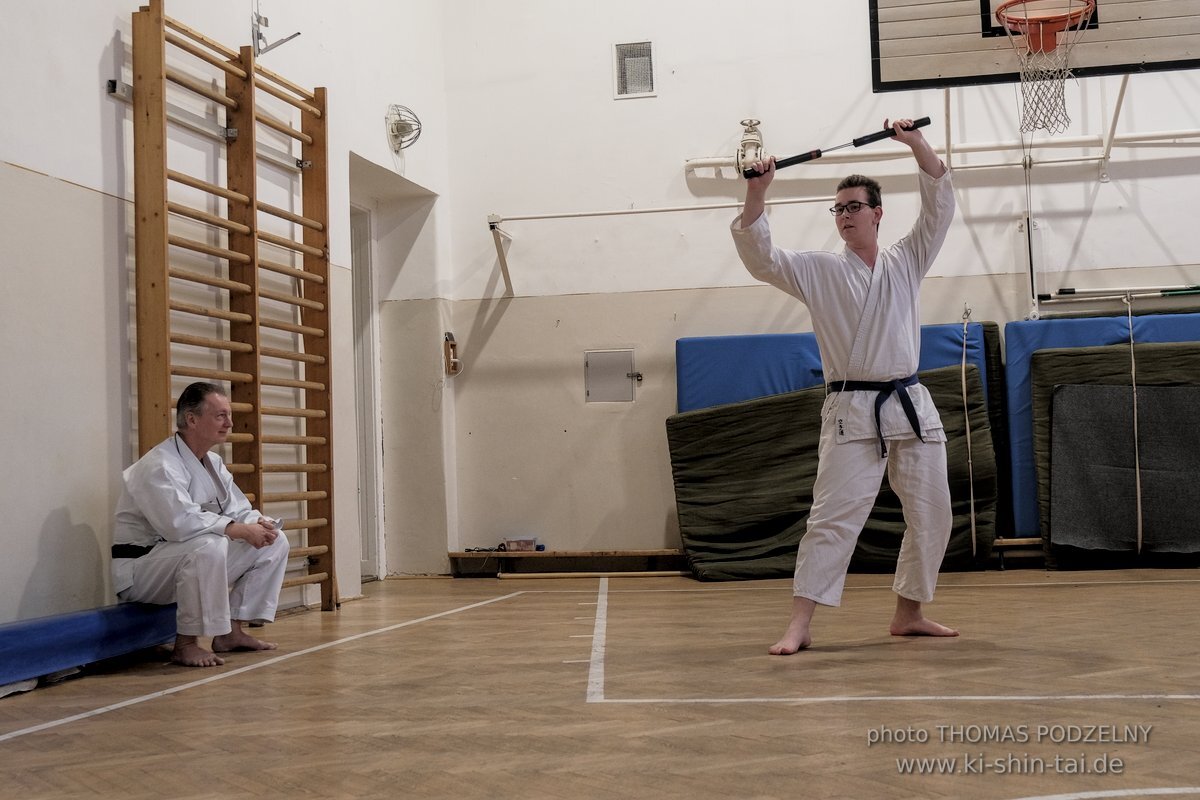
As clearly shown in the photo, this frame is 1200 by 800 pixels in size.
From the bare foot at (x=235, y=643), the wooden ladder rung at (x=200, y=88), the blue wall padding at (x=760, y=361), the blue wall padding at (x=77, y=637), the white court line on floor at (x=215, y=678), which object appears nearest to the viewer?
the white court line on floor at (x=215, y=678)

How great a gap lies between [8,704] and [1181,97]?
21.3ft

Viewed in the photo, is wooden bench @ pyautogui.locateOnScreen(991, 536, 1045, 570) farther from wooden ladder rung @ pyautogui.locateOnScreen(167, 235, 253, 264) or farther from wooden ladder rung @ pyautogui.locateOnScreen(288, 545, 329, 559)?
wooden ladder rung @ pyautogui.locateOnScreen(167, 235, 253, 264)

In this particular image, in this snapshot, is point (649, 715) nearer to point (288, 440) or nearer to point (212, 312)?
point (212, 312)

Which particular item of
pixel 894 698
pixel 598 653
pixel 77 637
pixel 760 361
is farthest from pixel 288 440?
pixel 894 698

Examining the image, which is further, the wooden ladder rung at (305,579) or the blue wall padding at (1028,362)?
the blue wall padding at (1028,362)

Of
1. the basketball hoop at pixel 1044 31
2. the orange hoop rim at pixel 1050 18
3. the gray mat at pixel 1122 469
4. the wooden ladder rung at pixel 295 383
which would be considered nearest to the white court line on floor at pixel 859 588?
the gray mat at pixel 1122 469

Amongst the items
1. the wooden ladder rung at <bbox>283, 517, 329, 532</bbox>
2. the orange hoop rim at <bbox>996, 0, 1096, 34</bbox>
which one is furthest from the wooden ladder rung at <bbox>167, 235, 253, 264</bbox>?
the orange hoop rim at <bbox>996, 0, 1096, 34</bbox>

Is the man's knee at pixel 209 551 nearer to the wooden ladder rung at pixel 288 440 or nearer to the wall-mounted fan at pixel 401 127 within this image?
the wooden ladder rung at pixel 288 440

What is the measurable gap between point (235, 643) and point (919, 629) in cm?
212

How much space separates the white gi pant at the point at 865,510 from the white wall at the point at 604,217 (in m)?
3.41

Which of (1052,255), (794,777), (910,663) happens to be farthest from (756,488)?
(794,777)

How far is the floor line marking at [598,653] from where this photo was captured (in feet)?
8.06

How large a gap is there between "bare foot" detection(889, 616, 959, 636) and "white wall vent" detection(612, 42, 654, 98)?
433 cm

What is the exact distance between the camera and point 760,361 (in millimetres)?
6152
